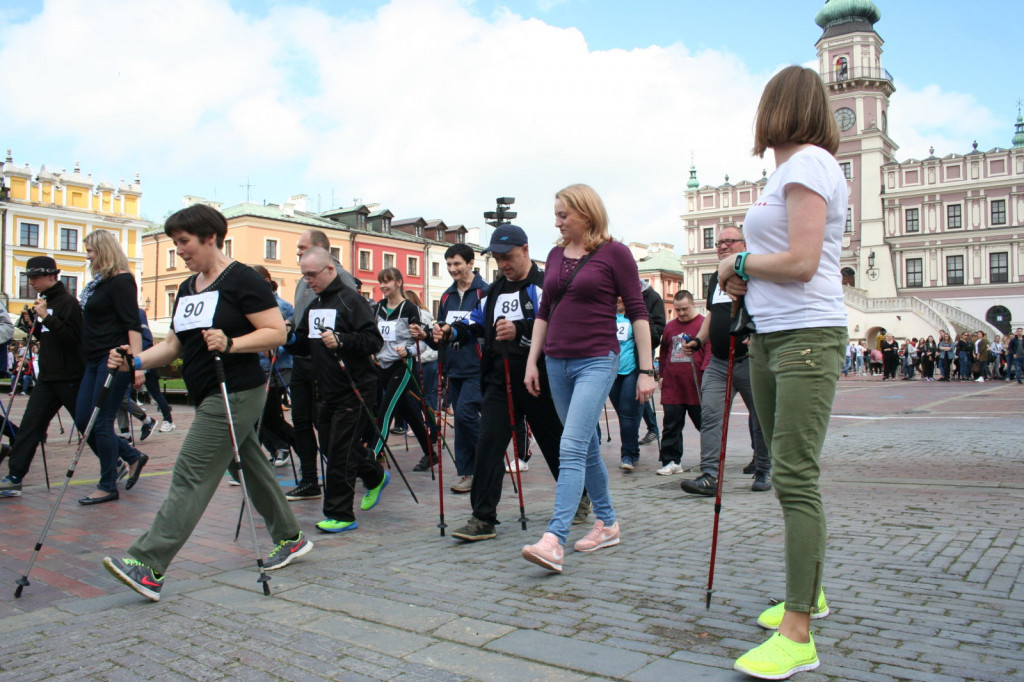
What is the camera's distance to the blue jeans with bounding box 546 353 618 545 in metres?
4.43

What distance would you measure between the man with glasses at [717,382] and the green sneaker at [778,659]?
388cm

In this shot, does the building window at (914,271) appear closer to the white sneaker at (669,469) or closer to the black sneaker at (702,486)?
the white sneaker at (669,469)

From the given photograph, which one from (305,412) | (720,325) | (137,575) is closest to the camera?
(137,575)

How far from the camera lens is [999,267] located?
64.9 metres

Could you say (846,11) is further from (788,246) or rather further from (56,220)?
(788,246)

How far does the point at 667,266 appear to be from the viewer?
97.2m

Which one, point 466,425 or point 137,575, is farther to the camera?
point 466,425

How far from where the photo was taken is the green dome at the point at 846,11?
71.3 meters

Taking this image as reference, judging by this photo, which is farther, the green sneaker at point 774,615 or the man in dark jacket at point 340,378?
the man in dark jacket at point 340,378

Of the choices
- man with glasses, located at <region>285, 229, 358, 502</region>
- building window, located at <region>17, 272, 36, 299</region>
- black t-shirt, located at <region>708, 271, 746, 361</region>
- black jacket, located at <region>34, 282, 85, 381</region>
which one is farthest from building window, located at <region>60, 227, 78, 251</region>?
black t-shirt, located at <region>708, 271, 746, 361</region>

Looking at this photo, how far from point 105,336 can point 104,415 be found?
0.64m

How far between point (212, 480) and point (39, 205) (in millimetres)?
60551

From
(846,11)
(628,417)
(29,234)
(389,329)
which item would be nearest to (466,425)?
(389,329)

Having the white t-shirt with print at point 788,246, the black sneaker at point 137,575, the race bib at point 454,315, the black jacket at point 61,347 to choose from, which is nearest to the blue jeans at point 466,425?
the race bib at point 454,315
